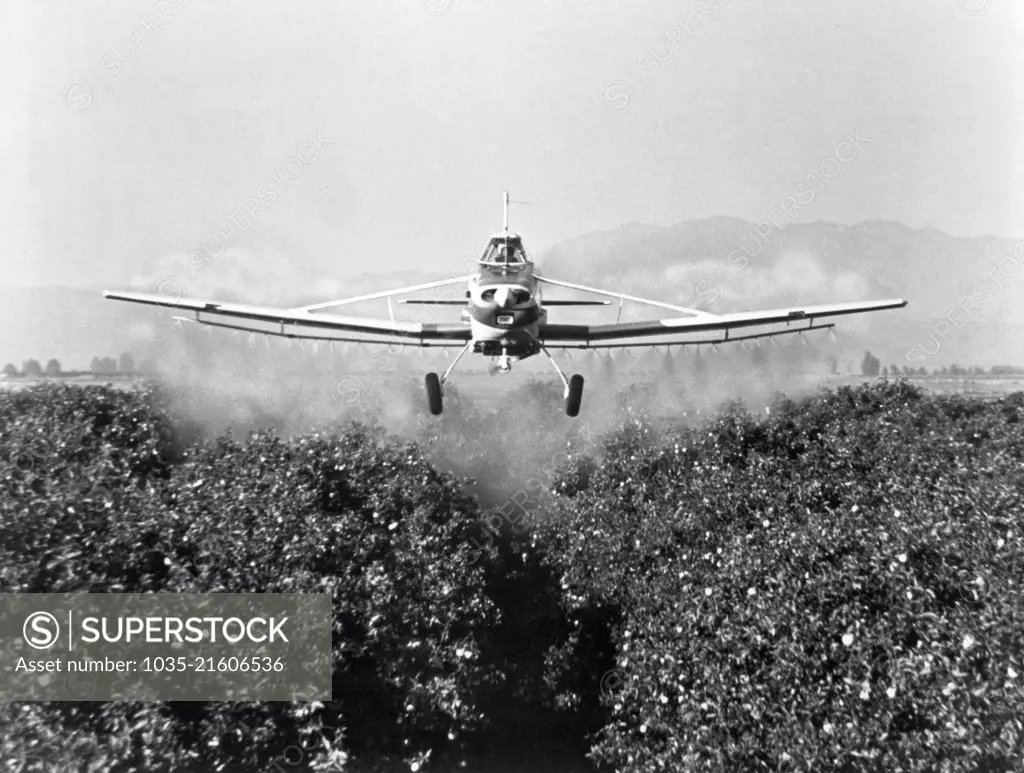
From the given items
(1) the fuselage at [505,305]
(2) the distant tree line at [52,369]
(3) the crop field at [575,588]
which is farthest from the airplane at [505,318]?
(2) the distant tree line at [52,369]

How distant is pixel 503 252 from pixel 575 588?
1989cm

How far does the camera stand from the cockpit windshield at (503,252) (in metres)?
21.5

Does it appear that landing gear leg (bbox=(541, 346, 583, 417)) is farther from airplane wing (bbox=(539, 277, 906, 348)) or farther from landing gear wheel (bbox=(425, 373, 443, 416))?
landing gear wheel (bbox=(425, 373, 443, 416))

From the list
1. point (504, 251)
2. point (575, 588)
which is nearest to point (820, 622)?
point (504, 251)

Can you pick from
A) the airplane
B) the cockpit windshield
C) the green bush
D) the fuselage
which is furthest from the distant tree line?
the green bush

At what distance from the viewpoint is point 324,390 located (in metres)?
80.9

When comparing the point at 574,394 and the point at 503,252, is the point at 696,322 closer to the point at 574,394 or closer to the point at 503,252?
the point at 574,394

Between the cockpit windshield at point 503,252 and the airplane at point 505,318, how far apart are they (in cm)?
3

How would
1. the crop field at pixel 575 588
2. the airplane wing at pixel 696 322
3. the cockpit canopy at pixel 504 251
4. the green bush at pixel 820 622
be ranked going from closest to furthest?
the green bush at pixel 820 622 → the crop field at pixel 575 588 → the cockpit canopy at pixel 504 251 → the airplane wing at pixel 696 322

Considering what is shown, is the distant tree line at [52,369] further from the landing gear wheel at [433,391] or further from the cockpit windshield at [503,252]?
the cockpit windshield at [503,252]

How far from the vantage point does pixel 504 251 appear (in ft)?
71.4

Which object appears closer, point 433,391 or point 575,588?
point 433,391

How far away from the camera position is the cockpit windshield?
21547mm

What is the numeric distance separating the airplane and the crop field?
23.3 ft
